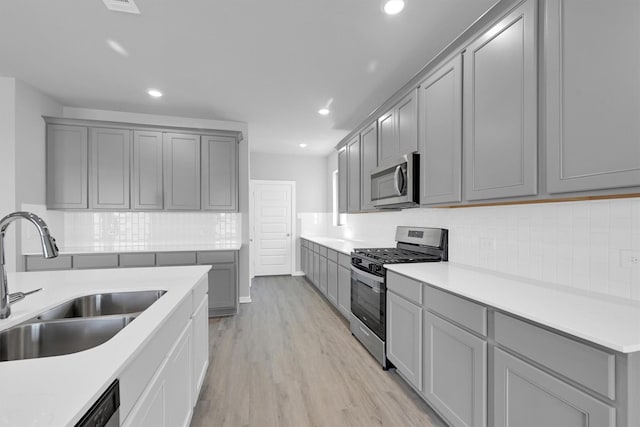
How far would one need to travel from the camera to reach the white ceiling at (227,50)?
2.06m

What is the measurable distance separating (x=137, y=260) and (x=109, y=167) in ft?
4.23

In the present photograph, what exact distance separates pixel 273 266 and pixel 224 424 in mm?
4509

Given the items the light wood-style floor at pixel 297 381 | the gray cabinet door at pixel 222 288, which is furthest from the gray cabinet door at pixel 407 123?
the gray cabinet door at pixel 222 288

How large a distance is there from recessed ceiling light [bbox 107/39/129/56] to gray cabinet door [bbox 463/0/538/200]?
109 inches

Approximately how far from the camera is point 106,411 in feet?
2.43

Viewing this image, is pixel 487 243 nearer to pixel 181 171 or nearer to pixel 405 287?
pixel 405 287

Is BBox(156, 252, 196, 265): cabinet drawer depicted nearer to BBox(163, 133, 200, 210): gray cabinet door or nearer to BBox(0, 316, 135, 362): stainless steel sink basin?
BBox(163, 133, 200, 210): gray cabinet door

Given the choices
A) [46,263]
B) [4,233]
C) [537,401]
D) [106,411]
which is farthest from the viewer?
[46,263]

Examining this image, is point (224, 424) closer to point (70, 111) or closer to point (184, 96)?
point (184, 96)

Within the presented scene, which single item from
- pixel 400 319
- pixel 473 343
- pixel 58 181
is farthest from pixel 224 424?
pixel 58 181

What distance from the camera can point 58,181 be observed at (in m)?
3.62

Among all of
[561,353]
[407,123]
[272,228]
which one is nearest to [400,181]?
[407,123]

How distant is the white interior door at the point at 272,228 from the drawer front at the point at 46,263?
3245 millimetres

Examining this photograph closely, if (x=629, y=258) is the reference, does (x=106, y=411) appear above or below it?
below
